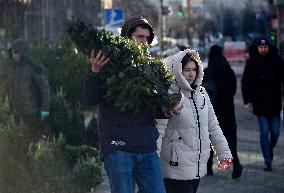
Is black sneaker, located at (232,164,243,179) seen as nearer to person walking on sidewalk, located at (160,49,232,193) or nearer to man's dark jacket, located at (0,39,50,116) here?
man's dark jacket, located at (0,39,50,116)

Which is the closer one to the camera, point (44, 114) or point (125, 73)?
point (125, 73)

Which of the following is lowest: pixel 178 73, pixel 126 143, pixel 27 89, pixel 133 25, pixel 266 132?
pixel 266 132

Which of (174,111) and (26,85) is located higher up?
(174,111)

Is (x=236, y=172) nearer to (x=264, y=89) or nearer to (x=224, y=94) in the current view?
(x=224, y=94)

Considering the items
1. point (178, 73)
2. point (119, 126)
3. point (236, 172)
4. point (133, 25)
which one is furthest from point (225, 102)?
point (119, 126)

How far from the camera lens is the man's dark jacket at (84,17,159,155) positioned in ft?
17.3

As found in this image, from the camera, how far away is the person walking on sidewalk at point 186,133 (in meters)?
5.90

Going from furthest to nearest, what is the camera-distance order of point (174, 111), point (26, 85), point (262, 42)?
point (262, 42), point (26, 85), point (174, 111)

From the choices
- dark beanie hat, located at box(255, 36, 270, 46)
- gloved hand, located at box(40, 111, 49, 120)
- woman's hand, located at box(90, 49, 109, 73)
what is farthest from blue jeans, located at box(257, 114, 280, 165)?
woman's hand, located at box(90, 49, 109, 73)

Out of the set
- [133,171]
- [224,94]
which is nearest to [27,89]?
[224,94]

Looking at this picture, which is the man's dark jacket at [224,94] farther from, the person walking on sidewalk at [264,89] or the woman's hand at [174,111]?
the woman's hand at [174,111]

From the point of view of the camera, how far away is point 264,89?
34.3 ft

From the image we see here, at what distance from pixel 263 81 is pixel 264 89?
4.1 inches

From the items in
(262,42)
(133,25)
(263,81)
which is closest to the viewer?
(133,25)
